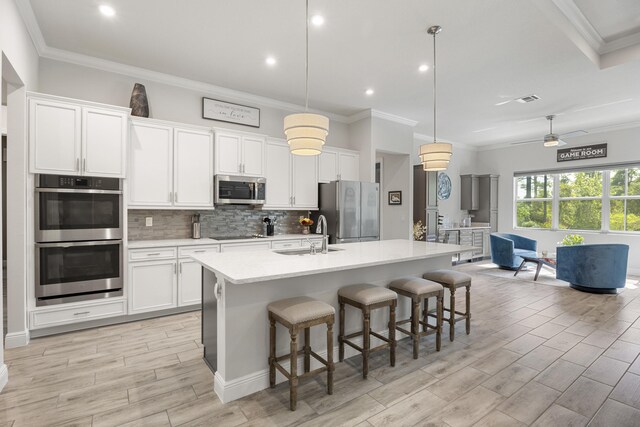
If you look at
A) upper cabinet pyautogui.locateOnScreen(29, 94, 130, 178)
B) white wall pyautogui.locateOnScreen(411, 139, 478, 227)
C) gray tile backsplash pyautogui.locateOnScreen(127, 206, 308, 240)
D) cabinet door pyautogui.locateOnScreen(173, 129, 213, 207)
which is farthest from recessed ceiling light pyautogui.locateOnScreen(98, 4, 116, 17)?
white wall pyautogui.locateOnScreen(411, 139, 478, 227)

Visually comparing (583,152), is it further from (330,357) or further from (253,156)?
(330,357)

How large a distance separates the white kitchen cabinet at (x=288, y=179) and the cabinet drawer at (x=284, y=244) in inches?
22.3

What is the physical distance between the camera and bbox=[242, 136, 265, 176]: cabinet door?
4594 millimetres

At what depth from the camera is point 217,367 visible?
94.2 inches

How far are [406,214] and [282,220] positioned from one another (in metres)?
2.55

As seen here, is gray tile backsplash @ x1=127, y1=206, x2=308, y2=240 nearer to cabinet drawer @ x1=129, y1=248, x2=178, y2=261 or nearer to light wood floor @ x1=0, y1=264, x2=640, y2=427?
cabinet drawer @ x1=129, y1=248, x2=178, y2=261

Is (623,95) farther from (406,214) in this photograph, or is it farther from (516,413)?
(516,413)

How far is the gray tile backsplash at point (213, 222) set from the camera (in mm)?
4172

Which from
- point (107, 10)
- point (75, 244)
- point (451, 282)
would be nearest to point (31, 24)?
point (107, 10)

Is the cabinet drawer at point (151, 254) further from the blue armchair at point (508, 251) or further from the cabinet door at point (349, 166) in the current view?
the blue armchair at point (508, 251)

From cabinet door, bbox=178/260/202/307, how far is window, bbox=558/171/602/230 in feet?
26.2

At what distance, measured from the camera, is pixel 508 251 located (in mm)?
6555

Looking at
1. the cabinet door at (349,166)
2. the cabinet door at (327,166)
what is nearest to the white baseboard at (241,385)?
the cabinet door at (327,166)

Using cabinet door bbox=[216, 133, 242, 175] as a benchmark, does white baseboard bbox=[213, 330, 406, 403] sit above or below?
below
